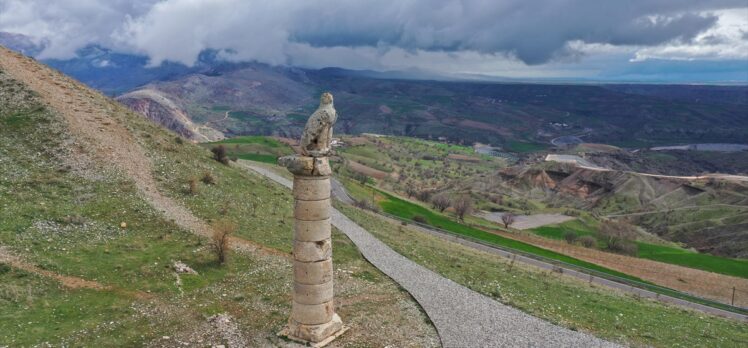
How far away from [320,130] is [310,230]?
3.46 metres

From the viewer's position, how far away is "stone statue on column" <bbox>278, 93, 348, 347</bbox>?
17875 mm

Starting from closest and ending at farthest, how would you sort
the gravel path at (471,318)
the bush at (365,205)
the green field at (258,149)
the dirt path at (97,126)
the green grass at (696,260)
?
the gravel path at (471,318) < the dirt path at (97,126) < the green grass at (696,260) < the bush at (365,205) < the green field at (258,149)

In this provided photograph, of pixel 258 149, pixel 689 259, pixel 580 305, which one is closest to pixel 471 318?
pixel 580 305

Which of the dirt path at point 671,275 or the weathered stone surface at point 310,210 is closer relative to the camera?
the weathered stone surface at point 310,210

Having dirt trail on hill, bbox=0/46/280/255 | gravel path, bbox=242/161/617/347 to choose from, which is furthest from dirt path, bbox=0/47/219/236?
gravel path, bbox=242/161/617/347

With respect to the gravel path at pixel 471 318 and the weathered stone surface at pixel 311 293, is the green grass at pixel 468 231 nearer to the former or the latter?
the gravel path at pixel 471 318

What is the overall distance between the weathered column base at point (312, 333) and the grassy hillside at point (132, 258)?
56 cm

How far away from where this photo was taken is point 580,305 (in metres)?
27.8

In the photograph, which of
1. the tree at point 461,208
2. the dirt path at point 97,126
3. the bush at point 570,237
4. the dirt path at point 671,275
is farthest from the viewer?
the tree at point 461,208

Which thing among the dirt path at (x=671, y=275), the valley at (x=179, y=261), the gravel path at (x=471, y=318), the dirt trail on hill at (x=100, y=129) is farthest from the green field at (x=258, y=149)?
the gravel path at (x=471, y=318)

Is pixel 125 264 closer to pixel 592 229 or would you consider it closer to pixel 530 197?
pixel 592 229

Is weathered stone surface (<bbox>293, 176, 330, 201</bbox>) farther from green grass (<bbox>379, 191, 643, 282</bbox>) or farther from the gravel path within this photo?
green grass (<bbox>379, 191, 643, 282</bbox>)

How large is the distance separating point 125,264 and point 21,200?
9676 mm

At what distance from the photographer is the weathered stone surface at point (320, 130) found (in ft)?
58.4
